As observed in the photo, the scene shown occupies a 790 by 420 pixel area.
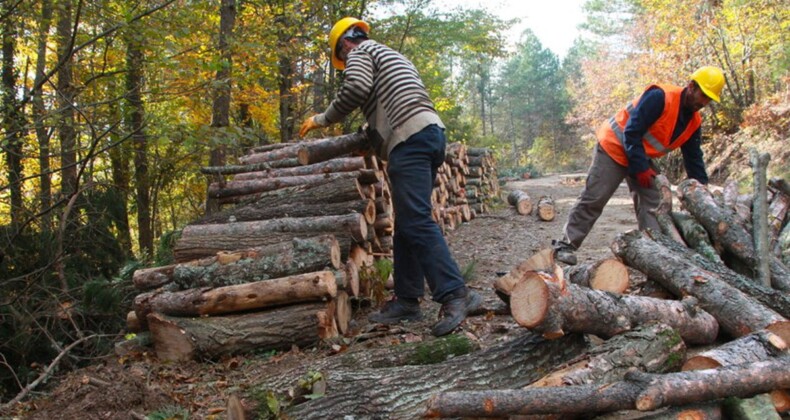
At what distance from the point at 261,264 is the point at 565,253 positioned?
2917 mm

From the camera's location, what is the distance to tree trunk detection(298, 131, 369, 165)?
4848 millimetres

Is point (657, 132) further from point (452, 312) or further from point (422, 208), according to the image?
point (452, 312)

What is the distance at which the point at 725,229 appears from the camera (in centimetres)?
444

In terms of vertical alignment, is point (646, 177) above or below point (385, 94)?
below

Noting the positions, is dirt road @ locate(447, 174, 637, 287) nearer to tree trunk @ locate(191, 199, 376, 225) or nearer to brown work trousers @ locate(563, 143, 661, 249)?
brown work trousers @ locate(563, 143, 661, 249)

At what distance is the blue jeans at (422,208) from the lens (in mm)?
3740

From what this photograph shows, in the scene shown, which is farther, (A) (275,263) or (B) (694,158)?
(B) (694,158)

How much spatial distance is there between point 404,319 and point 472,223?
648 cm

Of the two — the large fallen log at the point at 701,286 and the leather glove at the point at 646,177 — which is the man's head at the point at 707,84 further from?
the large fallen log at the point at 701,286

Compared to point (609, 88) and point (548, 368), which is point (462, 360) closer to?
point (548, 368)

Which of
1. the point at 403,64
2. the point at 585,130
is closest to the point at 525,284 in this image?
the point at 403,64

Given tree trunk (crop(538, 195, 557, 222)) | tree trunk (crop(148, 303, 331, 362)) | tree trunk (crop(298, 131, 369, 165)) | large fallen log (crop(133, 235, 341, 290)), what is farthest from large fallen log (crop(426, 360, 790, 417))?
tree trunk (crop(538, 195, 557, 222))

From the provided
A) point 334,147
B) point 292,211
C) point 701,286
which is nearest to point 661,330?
point 701,286

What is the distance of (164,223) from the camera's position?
650 inches
